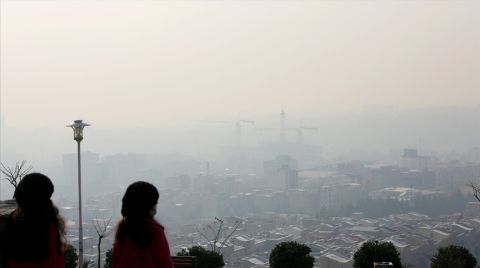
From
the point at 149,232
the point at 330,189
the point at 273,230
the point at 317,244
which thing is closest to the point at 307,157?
the point at 330,189

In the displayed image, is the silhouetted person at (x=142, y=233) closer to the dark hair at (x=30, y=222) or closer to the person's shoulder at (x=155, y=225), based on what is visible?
the person's shoulder at (x=155, y=225)

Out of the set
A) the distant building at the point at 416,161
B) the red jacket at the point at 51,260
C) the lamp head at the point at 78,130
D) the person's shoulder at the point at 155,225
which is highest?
the lamp head at the point at 78,130

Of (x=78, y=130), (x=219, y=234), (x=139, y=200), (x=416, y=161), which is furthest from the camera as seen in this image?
(x=416, y=161)

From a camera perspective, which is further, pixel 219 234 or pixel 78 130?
pixel 219 234

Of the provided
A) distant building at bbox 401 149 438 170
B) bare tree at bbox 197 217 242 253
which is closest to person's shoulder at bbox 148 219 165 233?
bare tree at bbox 197 217 242 253

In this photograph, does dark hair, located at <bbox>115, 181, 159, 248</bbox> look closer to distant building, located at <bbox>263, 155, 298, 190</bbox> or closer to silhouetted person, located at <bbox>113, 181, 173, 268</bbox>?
silhouetted person, located at <bbox>113, 181, 173, 268</bbox>

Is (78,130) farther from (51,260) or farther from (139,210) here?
(139,210)

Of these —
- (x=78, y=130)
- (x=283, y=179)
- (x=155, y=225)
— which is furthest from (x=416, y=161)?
(x=155, y=225)

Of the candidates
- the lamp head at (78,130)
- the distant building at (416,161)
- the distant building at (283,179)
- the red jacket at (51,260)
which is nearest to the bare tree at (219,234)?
the lamp head at (78,130)
